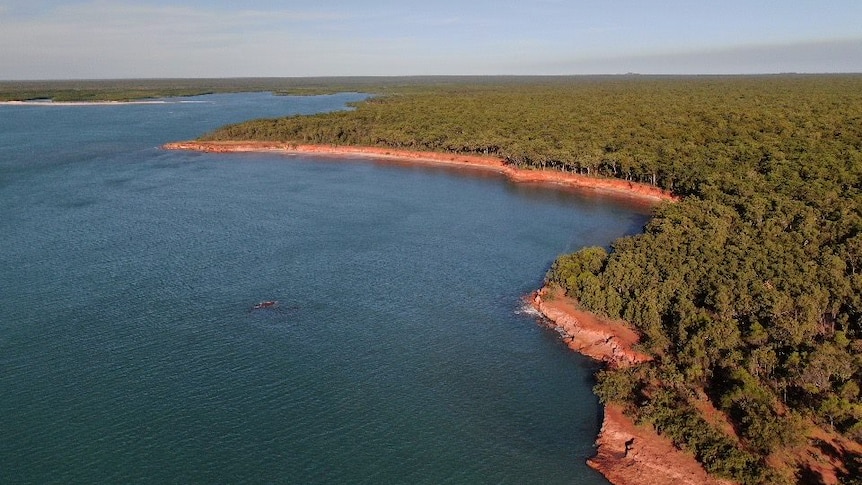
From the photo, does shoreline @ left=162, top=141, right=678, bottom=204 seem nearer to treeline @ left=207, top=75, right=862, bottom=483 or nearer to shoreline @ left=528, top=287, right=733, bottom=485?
treeline @ left=207, top=75, right=862, bottom=483

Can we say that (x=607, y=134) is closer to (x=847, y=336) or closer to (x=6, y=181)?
(x=847, y=336)

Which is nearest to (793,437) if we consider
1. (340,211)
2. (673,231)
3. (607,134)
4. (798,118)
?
(673,231)

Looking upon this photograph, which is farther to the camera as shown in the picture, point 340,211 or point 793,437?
point 340,211

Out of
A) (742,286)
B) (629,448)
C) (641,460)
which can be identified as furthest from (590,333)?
(641,460)

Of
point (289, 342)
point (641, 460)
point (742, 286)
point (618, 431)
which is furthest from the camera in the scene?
point (289, 342)

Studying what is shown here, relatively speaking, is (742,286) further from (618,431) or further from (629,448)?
(629,448)

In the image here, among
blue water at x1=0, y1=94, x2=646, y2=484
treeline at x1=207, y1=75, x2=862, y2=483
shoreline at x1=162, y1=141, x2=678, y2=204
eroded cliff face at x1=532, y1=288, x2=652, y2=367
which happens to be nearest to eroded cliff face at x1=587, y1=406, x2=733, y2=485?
treeline at x1=207, y1=75, x2=862, y2=483

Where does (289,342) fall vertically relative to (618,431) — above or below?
above
